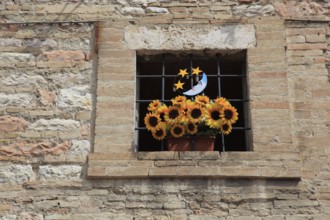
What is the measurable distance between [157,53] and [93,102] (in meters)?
0.81

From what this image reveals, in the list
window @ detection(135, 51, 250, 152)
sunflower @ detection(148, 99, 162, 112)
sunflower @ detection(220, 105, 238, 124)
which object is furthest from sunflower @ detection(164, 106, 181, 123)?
sunflower @ detection(220, 105, 238, 124)

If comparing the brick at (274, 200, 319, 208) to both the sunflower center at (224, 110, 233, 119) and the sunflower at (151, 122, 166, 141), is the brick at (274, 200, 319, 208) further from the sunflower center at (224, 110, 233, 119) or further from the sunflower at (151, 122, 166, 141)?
the sunflower at (151, 122, 166, 141)

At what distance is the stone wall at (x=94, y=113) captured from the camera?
4195mm

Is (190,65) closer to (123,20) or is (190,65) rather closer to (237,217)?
(123,20)

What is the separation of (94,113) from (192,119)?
→ 92 cm

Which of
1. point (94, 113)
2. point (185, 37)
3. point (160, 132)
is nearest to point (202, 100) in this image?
point (160, 132)

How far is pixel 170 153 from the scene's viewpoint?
14.1 feet

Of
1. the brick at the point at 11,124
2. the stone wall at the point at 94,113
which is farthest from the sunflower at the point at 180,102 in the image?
the brick at the point at 11,124

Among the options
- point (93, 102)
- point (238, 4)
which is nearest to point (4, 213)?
point (93, 102)

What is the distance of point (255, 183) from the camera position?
4.23 m

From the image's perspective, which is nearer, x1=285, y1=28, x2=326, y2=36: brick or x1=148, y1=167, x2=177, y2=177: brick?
x1=148, y1=167, x2=177, y2=177: brick

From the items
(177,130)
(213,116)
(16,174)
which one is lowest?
(16,174)

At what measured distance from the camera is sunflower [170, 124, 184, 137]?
4.34 meters

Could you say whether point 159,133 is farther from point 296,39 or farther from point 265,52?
point 296,39
